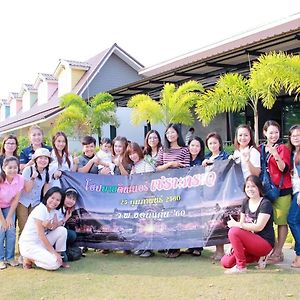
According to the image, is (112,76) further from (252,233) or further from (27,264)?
(252,233)

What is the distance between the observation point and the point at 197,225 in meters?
5.73

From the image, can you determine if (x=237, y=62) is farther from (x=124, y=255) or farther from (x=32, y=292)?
(x=32, y=292)

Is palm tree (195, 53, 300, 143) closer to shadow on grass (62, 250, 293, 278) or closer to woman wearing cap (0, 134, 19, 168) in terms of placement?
shadow on grass (62, 250, 293, 278)

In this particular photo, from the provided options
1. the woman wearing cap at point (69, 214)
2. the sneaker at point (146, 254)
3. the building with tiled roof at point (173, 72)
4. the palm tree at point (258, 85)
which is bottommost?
the sneaker at point (146, 254)

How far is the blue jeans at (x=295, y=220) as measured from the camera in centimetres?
515

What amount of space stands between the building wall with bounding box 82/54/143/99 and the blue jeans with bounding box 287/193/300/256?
20163 millimetres

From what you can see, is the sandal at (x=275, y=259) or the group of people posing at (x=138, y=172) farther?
the sandal at (x=275, y=259)

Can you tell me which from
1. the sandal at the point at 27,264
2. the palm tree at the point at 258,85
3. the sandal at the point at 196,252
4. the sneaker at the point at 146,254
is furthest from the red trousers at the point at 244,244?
the palm tree at the point at 258,85

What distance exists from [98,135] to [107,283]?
55.6ft

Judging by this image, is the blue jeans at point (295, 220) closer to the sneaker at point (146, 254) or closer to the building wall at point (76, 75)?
the sneaker at point (146, 254)

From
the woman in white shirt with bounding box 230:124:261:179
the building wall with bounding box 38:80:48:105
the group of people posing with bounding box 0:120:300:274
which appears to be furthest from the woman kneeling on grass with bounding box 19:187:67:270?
the building wall with bounding box 38:80:48:105

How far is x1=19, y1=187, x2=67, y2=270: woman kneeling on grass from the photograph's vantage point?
5332 millimetres

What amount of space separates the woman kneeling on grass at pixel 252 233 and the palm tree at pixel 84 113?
582 inches

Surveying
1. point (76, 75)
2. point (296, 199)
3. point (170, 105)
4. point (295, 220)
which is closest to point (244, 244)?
point (295, 220)
